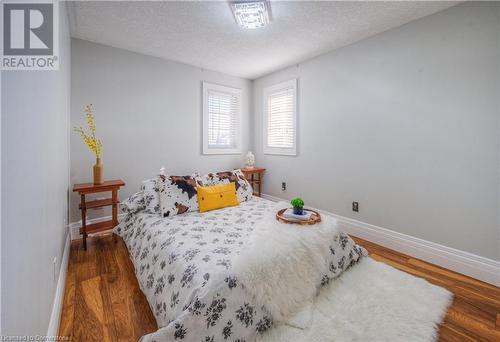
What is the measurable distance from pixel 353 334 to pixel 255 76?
3995mm

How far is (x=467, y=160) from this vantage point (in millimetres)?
2133

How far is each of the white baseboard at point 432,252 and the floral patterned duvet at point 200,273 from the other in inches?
24.8

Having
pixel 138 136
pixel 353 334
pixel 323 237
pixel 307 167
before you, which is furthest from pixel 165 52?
pixel 353 334

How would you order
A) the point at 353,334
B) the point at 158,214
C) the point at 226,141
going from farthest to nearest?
the point at 226,141
the point at 158,214
the point at 353,334

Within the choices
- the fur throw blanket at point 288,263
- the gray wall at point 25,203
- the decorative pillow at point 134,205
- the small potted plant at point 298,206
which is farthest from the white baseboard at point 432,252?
the gray wall at point 25,203

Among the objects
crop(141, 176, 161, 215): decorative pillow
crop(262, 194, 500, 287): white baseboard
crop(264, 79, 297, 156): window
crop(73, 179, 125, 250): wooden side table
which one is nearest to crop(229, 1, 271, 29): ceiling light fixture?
crop(264, 79, 297, 156): window

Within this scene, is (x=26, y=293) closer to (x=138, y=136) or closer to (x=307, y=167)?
(x=138, y=136)

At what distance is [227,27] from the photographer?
8.34ft

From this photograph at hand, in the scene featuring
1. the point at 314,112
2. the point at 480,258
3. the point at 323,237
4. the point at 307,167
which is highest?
the point at 314,112

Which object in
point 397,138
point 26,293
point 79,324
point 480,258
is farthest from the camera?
point 397,138

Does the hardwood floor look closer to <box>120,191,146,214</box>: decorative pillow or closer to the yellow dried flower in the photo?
<box>120,191,146,214</box>: decorative pillow

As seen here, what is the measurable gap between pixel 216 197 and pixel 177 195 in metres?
0.41

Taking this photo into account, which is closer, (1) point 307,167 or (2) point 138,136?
(2) point 138,136

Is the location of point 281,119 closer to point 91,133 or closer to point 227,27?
point 227,27
